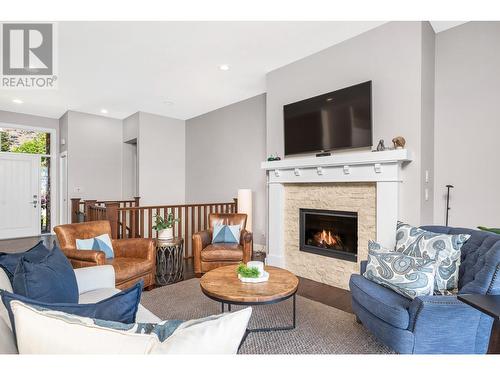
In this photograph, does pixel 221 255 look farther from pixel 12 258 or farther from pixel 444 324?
pixel 444 324

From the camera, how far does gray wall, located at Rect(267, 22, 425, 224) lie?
275 centimetres

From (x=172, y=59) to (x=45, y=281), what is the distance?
3.21 meters

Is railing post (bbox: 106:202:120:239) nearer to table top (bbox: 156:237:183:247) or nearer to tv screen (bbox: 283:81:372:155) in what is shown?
table top (bbox: 156:237:183:247)

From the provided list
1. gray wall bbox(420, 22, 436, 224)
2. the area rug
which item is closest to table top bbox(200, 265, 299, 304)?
the area rug

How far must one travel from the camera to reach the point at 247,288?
2.05 m

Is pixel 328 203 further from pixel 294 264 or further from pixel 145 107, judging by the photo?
pixel 145 107

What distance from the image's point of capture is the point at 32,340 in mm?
705

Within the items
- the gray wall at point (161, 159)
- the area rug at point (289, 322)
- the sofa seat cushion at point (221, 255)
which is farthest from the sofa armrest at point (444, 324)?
the gray wall at point (161, 159)

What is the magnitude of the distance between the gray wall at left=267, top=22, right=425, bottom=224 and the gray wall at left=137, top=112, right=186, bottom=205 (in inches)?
159

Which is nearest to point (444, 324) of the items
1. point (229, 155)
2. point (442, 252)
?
point (442, 252)

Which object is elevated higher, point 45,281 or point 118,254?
point 45,281

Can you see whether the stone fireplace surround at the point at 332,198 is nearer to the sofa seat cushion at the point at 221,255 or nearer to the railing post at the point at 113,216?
the sofa seat cushion at the point at 221,255

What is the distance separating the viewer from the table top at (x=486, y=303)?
122 cm

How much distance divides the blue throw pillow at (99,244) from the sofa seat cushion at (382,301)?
248 centimetres
